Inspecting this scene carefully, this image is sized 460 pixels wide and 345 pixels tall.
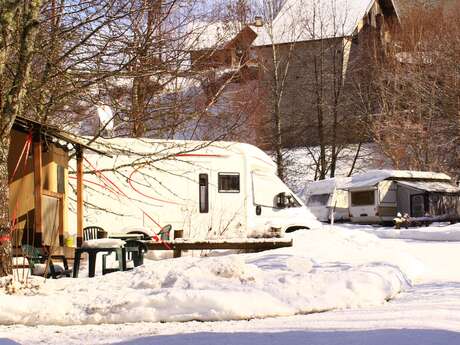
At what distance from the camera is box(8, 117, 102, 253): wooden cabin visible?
11.2m

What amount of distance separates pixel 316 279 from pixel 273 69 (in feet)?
102

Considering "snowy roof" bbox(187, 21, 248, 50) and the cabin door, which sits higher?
"snowy roof" bbox(187, 21, 248, 50)

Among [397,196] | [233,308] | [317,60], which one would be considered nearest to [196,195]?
[233,308]

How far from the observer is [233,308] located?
6277 mm

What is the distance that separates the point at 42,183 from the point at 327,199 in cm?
2141

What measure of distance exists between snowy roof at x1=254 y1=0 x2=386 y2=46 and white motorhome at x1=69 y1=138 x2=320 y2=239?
75.0 feet

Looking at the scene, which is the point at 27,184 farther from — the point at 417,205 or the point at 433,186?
the point at 433,186

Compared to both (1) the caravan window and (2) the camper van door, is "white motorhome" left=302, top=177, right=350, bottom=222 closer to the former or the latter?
(1) the caravan window

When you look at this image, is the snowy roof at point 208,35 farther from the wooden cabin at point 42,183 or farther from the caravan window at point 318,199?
the caravan window at point 318,199

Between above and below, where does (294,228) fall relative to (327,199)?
below

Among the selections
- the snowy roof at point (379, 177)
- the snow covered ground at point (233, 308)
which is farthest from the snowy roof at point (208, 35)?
the snowy roof at point (379, 177)

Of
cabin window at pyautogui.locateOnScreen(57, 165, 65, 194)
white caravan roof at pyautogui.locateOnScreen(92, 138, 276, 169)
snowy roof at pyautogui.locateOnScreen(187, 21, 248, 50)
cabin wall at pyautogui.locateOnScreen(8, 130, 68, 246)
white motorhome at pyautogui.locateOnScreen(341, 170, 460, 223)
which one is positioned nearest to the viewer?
snowy roof at pyautogui.locateOnScreen(187, 21, 248, 50)

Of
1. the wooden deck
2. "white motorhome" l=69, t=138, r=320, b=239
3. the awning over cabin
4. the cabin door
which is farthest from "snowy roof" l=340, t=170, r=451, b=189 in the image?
the awning over cabin

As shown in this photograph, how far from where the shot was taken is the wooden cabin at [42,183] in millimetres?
11156
